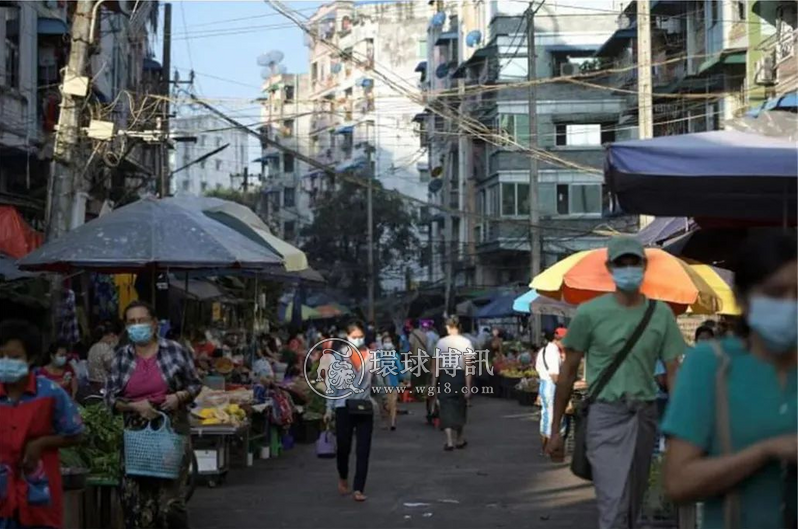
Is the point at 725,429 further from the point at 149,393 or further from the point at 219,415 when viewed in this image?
the point at 219,415

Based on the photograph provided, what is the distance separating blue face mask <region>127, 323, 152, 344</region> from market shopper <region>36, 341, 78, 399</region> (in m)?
4.36

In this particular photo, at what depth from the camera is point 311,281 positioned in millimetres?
22844

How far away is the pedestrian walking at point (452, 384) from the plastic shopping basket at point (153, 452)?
9.59 metres

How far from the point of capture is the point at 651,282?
1129 cm

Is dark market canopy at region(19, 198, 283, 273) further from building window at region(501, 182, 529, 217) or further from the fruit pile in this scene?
building window at region(501, 182, 529, 217)

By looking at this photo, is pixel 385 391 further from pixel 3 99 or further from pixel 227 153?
pixel 227 153

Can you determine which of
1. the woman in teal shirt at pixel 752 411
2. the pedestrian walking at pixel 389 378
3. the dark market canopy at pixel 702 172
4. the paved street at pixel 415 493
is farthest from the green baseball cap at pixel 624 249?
the pedestrian walking at pixel 389 378

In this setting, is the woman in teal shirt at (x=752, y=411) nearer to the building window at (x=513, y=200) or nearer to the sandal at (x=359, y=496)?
the sandal at (x=359, y=496)

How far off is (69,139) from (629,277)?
1062cm

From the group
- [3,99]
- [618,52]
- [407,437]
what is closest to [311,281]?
[407,437]

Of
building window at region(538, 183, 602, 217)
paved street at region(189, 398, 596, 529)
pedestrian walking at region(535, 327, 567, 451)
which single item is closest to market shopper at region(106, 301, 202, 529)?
paved street at region(189, 398, 596, 529)

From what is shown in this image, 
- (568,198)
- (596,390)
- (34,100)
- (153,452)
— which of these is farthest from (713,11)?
(596,390)

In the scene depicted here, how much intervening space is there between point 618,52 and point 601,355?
38308 mm

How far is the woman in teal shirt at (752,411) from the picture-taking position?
322 cm
